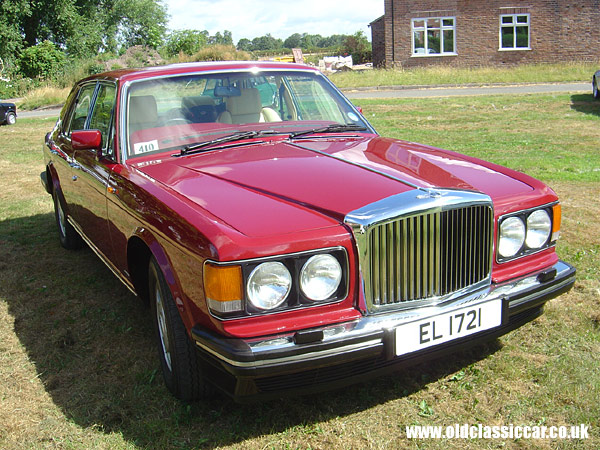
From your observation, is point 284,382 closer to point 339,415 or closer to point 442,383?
point 339,415

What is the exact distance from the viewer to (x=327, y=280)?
2.55 m

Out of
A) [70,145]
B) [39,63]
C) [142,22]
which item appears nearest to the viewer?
[70,145]

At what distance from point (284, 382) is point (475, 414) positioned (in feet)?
3.39

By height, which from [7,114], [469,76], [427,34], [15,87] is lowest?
[7,114]

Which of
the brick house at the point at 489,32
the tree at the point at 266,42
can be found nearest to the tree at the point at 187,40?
the brick house at the point at 489,32

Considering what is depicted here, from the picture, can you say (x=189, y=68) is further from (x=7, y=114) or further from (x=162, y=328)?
(x=7, y=114)

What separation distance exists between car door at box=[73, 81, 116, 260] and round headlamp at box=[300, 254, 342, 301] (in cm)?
182

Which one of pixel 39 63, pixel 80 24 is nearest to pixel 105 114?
pixel 39 63

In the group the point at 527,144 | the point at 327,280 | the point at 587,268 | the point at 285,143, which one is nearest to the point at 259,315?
the point at 327,280

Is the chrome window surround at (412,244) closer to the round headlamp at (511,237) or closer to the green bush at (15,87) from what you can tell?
the round headlamp at (511,237)

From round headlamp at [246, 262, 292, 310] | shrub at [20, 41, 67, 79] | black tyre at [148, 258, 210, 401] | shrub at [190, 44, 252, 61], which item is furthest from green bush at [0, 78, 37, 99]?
round headlamp at [246, 262, 292, 310]

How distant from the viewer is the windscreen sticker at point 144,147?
369 centimetres

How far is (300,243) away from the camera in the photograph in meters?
2.46

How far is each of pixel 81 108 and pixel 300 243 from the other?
3447 mm
